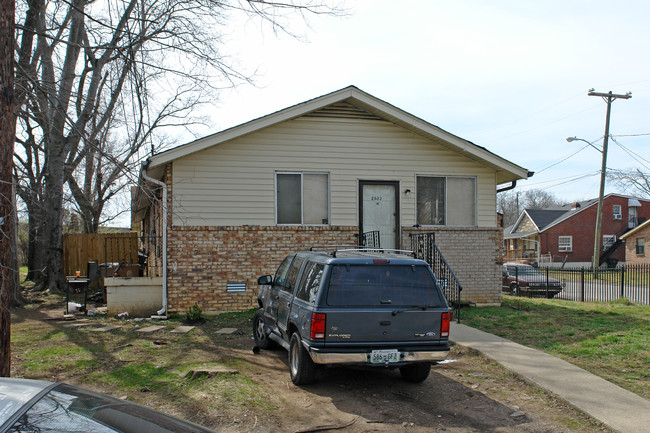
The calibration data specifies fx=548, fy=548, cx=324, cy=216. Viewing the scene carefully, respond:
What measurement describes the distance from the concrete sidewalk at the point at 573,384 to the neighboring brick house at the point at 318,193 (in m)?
5.01

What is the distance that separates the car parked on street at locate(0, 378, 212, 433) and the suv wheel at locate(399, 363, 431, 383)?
460cm

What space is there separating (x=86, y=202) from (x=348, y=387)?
25.1m

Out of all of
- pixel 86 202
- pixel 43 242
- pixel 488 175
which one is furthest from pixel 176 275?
pixel 86 202

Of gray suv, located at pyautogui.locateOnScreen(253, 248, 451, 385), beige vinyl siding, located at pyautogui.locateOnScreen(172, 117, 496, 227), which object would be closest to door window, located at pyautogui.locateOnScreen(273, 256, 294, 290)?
gray suv, located at pyautogui.locateOnScreen(253, 248, 451, 385)

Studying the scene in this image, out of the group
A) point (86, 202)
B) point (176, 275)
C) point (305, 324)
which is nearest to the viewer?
point (305, 324)

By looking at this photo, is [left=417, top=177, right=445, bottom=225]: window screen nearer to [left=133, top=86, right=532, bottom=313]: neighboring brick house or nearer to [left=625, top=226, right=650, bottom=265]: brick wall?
[left=133, top=86, right=532, bottom=313]: neighboring brick house

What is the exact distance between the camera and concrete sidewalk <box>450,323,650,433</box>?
18.6ft

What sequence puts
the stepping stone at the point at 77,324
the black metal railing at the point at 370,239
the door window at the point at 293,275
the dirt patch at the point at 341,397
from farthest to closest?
the black metal railing at the point at 370,239 → the stepping stone at the point at 77,324 → the door window at the point at 293,275 → the dirt patch at the point at 341,397

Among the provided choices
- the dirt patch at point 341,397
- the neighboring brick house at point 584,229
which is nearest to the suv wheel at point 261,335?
the dirt patch at point 341,397

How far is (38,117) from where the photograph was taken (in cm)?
1614

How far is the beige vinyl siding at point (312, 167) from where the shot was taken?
43.0 feet

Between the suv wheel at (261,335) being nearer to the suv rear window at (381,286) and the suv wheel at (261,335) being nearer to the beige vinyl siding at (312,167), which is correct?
the suv rear window at (381,286)

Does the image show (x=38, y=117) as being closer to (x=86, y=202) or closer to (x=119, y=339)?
(x=119, y=339)

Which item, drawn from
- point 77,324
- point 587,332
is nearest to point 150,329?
point 77,324
